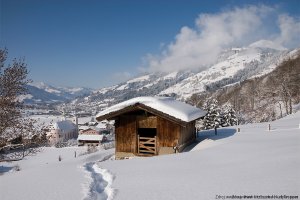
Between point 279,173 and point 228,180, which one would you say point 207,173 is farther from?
point 279,173

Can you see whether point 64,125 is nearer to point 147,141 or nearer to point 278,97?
point 278,97

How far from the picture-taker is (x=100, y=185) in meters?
11.2

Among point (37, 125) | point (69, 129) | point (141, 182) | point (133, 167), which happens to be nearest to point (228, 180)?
point (141, 182)

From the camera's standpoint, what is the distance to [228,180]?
1014 centimetres

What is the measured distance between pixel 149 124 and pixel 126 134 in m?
2.04

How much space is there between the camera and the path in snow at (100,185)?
944cm

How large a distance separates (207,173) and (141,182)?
2.49 metres

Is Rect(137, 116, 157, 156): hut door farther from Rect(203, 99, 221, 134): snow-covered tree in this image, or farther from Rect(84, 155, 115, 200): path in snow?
Rect(203, 99, 221, 134): snow-covered tree

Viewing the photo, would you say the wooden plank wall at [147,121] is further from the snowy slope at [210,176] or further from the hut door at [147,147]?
the snowy slope at [210,176]

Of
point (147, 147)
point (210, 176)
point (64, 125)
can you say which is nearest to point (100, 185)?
point (210, 176)

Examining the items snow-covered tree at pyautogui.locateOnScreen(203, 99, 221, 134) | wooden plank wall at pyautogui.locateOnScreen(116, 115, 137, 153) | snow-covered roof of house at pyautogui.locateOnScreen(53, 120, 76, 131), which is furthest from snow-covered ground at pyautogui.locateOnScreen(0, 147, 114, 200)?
snow-covered roof of house at pyautogui.locateOnScreen(53, 120, 76, 131)

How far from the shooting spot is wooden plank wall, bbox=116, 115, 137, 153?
79.0ft

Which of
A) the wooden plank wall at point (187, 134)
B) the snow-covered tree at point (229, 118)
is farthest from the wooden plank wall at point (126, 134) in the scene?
the snow-covered tree at point (229, 118)

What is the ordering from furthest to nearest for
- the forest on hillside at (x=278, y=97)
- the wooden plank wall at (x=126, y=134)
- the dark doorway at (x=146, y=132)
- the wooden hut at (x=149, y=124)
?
the forest on hillside at (x=278, y=97), the dark doorway at (x=146, y=132), the wooden plank wall at (x=126, y=134), the wooden hut at (x=149, y=124)
